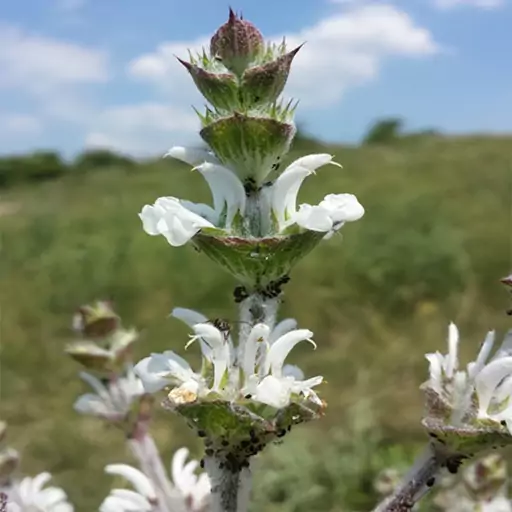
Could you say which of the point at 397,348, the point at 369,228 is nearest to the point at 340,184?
the point at 369,228

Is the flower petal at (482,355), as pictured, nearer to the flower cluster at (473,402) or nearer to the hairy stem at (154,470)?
the flower cluster at (473,402)

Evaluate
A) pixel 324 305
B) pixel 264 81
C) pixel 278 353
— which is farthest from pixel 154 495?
pixel 324 305

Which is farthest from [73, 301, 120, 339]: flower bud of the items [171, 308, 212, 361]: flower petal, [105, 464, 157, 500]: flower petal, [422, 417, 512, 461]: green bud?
[422, 417, 512, 461]: green bud

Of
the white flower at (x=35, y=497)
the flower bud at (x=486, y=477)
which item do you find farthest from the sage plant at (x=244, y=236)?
the flower bud at (x=486, y=477)

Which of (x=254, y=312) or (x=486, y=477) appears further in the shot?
(x=486, y=477)

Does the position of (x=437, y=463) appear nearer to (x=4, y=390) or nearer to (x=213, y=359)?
(x=213, y=359)

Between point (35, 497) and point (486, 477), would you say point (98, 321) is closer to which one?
point (35, 497)

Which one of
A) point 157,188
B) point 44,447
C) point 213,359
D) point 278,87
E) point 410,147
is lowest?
point 213,359
